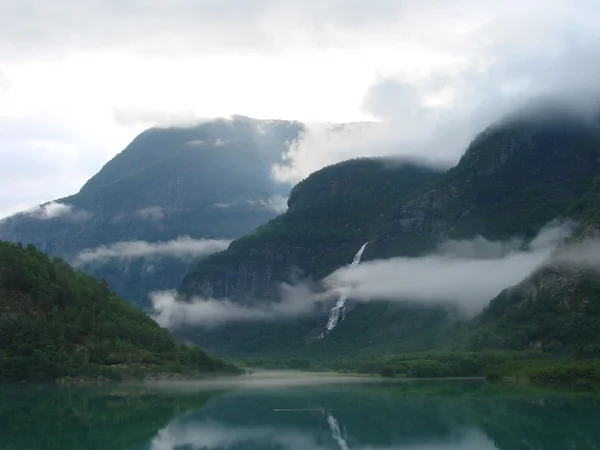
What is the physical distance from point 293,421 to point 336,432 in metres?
6.88

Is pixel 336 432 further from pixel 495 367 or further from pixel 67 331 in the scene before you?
pixel 495 367

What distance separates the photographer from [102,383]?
10975 centimetres

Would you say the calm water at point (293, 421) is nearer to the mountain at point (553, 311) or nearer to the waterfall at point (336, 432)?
the waterfall at point (336, 432)

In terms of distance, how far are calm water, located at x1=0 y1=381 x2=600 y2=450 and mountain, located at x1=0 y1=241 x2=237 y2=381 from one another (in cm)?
1475

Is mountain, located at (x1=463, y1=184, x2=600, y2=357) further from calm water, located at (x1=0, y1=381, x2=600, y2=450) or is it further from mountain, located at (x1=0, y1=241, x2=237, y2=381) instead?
calm water, located at (x1=0, y1=381, x2=600, y2=450)

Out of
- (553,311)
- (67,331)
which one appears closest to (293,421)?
(67,331)

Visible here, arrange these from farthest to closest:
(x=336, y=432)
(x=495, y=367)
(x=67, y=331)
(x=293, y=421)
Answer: (x=495, y=367)
(x=67, y=331)
(x=293, y=421)
(x=336, y=432)

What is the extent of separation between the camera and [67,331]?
388 ft

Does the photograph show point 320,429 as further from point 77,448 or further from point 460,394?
point 460,394

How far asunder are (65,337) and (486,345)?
91.0 metres

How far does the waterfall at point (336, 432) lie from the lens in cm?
5214

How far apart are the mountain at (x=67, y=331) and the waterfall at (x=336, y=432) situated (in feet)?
179

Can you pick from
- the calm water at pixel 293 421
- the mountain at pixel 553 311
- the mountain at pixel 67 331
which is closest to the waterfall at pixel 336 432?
the calm water at pixel 293 421

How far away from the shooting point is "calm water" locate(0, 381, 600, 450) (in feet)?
170
